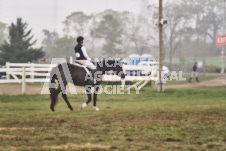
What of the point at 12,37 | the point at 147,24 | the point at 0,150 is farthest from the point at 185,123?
the point at 147,24

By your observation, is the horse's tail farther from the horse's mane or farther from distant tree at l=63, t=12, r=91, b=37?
distant tree at l=63, t=12, r=91, b=37

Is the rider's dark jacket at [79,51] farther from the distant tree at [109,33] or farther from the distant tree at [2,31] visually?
the distant tree at [2,31]

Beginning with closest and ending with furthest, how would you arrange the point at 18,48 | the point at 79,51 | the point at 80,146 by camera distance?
1. the point at 80,146
2. the point at 79,51
3. the point at 18,48

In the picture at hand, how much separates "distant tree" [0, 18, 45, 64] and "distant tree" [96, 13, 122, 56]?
2906 cm

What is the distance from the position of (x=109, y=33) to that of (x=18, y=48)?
33.4 meters

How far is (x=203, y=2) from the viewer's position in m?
83.2

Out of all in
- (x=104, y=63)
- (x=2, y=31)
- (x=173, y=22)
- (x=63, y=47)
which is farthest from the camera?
(x=2, y=31)

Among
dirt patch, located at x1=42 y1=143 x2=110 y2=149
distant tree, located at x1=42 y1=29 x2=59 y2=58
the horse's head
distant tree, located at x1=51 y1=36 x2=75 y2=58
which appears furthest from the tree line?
dirt patch, located at x1=42 y1=143 x2=110 y2=149

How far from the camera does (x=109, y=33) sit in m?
77.5

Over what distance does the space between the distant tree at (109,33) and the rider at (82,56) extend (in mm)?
60145

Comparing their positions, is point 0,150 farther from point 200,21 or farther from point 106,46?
point 200,21

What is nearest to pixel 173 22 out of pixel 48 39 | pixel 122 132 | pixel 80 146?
pixel 48 39

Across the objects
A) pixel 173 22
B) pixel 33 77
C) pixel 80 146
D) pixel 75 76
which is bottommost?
A: pixel 80 146

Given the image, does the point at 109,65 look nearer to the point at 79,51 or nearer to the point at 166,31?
the point at 79,51
